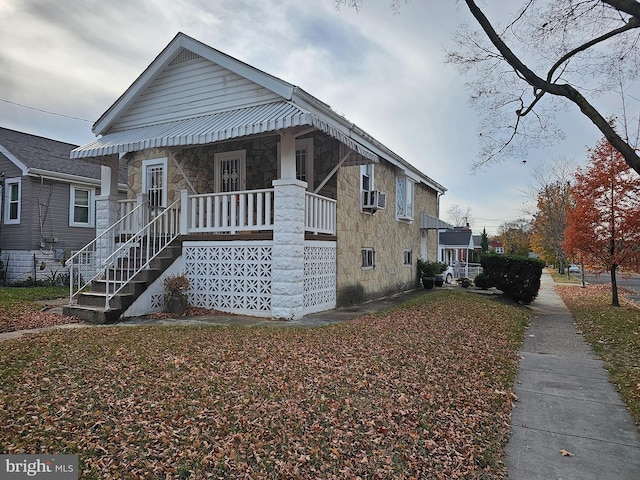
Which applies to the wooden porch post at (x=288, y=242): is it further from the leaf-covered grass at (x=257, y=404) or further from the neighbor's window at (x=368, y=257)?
the neighbor's window at (x=368, y=257)

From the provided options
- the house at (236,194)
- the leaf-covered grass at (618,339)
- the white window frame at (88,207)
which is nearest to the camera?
the leaf-covered grass at (618,339)

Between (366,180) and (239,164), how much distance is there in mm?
3807

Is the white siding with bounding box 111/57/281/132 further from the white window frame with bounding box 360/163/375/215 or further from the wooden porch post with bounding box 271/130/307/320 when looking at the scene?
the white window frame with bounding box 360/163/375/215

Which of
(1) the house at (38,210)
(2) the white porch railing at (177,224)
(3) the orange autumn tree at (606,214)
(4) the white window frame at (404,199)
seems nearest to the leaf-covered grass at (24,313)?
(2) the white porch railing at (177,224)

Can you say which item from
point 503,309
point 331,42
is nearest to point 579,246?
point 503,309

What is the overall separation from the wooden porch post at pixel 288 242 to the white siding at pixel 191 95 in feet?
5.38

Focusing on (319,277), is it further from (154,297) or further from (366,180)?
(366,180)

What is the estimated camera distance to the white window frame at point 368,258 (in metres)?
12.1

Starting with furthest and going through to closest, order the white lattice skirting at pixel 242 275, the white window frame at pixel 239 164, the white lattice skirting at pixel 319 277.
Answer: the white window frame at pixel 239 164
the white lattice skirting at pixel 319 277
the white lattice skirting at pixel 242 275

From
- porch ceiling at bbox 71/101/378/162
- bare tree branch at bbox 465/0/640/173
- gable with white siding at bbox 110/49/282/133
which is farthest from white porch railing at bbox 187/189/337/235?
bare tree branch at bbox 465/0/640/173

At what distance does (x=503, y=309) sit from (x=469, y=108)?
599 cm

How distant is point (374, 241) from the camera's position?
42.3ft

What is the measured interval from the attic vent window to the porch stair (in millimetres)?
4674

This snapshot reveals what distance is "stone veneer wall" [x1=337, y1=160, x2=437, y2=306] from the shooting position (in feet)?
35.6
